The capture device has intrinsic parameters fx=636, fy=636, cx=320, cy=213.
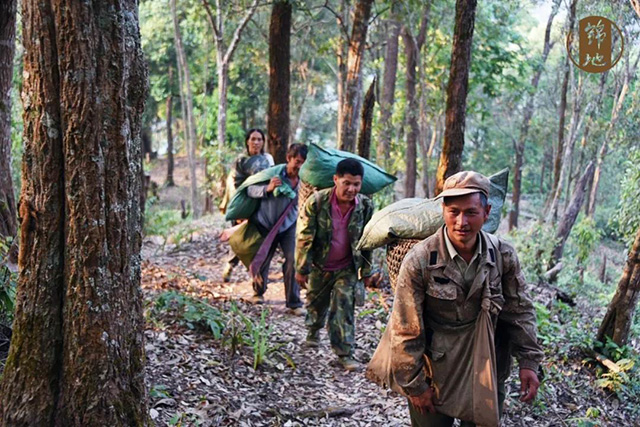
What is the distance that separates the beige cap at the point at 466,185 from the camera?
9.62 feet

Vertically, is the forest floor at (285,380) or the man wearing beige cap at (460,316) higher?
the man wearing beige cap at (460,316)

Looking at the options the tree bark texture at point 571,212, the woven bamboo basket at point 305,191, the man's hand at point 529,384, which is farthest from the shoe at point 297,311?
the tree bark texture at point 571,212

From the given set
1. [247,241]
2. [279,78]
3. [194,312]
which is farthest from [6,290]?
[279,78]

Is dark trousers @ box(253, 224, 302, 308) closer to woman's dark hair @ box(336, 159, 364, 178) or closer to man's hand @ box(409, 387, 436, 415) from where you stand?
woman's dark hair @ box(336, 159, 364, 178)

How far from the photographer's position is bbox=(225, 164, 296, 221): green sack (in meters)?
7.25

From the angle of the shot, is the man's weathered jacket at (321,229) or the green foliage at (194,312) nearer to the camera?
the man's weathered jacket at (321,229)

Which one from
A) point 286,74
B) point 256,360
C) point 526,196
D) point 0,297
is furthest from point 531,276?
point 526,196

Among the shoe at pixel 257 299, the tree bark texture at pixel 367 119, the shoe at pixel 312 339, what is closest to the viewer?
the shoe at pixel 312 339

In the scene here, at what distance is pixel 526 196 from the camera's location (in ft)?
121

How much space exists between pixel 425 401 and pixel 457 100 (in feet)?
16.0

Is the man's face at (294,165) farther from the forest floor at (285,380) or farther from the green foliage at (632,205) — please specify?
the green foliage at (632,205)

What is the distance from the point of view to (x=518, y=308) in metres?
3.10

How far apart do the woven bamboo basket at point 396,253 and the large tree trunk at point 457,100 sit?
3.38m

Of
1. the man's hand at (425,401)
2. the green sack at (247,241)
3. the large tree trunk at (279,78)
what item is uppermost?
the large tree trunk at (279,78)
